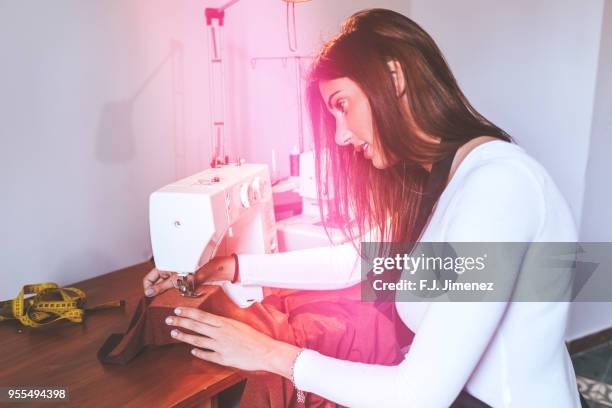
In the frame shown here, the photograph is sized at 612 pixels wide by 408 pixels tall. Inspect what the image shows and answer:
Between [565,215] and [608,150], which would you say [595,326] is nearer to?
[608,150]

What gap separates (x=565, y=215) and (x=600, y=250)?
1736 millimetres

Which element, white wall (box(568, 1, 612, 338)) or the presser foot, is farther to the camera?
white wall (box(568, 1, 612, 338))

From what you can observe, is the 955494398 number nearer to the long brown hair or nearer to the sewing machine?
the sewing machine

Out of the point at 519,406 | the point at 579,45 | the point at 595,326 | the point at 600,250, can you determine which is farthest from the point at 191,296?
the point at 595,326

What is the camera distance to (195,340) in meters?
0.85

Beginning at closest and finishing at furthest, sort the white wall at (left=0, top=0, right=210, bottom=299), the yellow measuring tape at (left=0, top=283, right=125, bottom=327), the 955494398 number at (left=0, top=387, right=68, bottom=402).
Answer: the 955494398 number at (left=0, top=387, right=68, bottom=402) < the yellow measuring tape at (left=0, top=283, right=125, bottom=327) < the white wall at (left=0, top=0, right=210, bottom=299)

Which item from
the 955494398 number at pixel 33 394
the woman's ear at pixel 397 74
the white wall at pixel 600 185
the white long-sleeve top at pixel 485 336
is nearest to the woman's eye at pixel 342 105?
the woman's ear at pixel 397 74

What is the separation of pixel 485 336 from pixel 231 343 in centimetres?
43

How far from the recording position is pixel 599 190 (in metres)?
1.99

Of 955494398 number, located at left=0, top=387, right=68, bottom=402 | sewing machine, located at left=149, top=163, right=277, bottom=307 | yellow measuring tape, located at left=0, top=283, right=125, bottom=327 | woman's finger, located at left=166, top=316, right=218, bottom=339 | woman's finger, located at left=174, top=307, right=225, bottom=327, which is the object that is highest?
sewing machine, located at left=149, top=163, right=277, bottom=307

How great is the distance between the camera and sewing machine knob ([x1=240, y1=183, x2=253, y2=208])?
1.07 metres

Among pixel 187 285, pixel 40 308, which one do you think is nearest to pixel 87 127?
pixel 40 308

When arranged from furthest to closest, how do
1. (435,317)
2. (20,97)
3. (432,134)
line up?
(20,97) → (432,134) → (435,317)

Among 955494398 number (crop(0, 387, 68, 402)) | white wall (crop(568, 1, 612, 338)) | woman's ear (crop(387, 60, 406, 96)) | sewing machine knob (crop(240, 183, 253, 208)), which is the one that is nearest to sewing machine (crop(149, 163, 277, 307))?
sewing machine knob (crop(240, 183, 253, 208))
